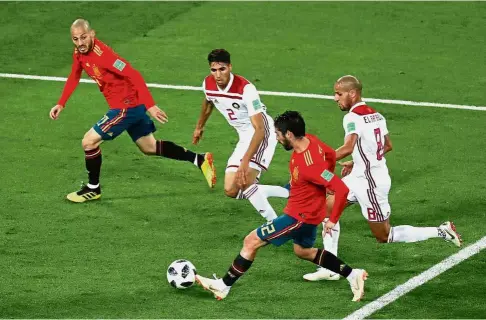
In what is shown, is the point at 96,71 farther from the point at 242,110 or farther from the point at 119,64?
the point at 242,110

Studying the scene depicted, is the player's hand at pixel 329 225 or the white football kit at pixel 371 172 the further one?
the white football kit at pixel 371 172

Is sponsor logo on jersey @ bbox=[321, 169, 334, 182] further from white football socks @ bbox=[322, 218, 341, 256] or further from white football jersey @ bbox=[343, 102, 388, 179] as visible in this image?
white football socks @ bbox=[322, 218, 341, 256]

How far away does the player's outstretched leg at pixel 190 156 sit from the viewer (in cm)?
1664

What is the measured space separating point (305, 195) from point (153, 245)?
2.64 meters

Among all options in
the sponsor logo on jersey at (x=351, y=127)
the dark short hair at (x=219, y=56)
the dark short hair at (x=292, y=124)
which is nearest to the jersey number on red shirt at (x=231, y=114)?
the dark short hair at (x=219, y=56)

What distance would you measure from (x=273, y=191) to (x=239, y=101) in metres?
1.20

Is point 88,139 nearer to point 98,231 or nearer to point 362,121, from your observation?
point 98,231

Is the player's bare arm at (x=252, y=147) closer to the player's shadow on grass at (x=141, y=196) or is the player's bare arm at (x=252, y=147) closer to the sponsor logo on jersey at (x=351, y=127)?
the sponsor logo on jersey at (x=351, y=127)

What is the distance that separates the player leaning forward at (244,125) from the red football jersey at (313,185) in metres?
1.65

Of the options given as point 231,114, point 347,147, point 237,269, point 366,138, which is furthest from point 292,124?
point 231,114

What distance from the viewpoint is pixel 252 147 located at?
14.5 meters

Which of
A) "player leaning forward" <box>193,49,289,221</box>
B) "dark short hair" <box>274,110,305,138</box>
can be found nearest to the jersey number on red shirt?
"player leaning forward" <box>193,49,289,221</box>

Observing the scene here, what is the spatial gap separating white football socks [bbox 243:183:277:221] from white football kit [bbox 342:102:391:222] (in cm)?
131

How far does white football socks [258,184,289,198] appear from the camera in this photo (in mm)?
15273
